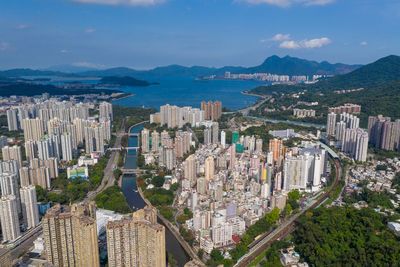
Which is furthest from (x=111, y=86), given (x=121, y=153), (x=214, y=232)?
(x=214, y=232)

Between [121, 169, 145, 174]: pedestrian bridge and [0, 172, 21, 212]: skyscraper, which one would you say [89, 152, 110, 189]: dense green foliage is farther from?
[0, 172, 21, 212]: skyscraper

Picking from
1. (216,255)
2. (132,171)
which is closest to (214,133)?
(132,171)

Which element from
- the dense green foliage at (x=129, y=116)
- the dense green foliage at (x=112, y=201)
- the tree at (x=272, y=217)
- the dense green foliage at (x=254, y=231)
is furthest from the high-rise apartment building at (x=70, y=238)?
the dense green foliage at (x=129, y=116)

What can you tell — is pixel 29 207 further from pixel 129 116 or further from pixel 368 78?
pixel 368 78

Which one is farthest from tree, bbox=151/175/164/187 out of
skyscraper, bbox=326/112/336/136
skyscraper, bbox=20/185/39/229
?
skyscraper, bbox=326/112/336/136

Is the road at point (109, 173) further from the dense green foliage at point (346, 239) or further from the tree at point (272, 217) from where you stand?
the dense green foliage at point (346, 239)

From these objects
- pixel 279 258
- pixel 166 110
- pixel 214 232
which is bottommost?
pixel 279 258

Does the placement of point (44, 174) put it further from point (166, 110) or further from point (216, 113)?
point (216, 113)
